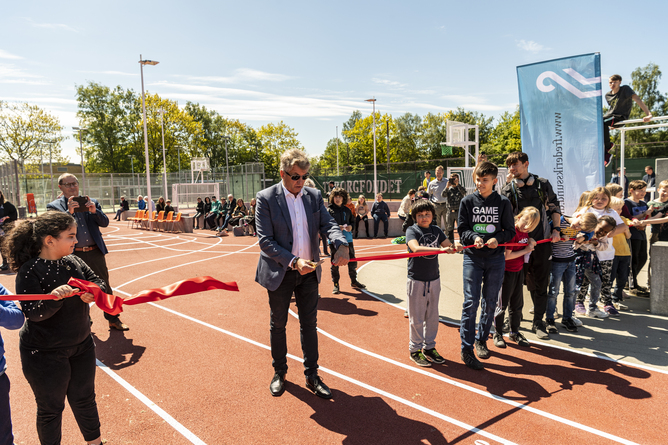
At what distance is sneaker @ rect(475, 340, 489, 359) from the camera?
4758 mm

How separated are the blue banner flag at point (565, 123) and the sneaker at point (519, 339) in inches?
93.7

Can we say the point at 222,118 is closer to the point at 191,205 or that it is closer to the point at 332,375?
the point at 191,205

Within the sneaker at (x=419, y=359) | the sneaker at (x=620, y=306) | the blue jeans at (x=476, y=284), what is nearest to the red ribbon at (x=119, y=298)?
the sneaker at (x=419, y=359)

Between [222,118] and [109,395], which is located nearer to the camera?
[109,395]

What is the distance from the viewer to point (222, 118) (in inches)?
3280

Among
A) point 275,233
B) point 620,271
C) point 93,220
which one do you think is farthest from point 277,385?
point 620,271

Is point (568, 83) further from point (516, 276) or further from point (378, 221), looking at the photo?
point (378, 221)

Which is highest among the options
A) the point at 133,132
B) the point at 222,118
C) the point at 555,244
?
the point at 222,118

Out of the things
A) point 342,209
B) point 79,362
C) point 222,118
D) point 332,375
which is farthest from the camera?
point 222,118

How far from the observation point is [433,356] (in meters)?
4.68

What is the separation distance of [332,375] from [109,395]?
228 cm

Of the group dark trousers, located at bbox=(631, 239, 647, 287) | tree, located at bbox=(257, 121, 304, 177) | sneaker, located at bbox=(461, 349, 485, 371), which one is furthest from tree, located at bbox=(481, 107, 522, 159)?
sneaker, located at bbox=(461, 349, 485, 371)

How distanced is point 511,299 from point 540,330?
671 mm

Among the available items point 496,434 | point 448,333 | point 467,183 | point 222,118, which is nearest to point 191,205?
point 467,183
